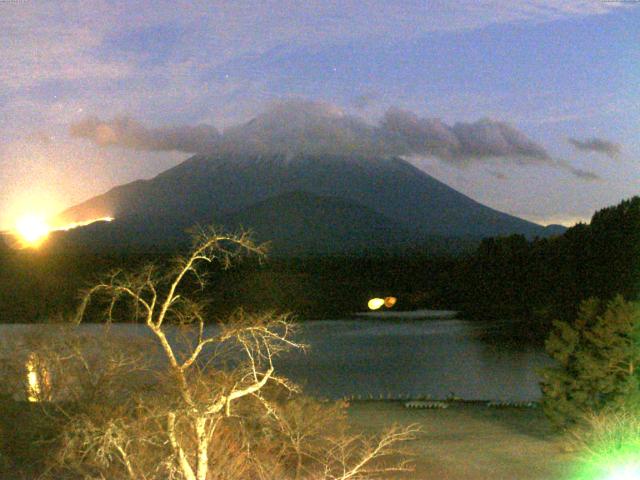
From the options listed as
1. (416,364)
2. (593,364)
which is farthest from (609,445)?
(416,364)

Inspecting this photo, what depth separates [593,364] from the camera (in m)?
13.7

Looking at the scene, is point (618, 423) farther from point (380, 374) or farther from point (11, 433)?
point (380, 374)

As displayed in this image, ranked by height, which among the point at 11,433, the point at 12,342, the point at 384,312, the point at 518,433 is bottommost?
the point at 384,312

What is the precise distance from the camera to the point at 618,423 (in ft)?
40.2

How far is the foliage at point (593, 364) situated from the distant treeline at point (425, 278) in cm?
2571

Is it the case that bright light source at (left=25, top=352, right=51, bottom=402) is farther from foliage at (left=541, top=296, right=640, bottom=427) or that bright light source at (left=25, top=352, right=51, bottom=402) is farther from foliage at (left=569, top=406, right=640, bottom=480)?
foliage at (left=541, top=296, right=640, bottom=427)

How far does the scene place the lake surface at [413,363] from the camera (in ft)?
95.7

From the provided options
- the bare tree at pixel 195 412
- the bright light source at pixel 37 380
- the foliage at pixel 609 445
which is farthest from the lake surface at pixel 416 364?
the bare tree at pixel 195 412

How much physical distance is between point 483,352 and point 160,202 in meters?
97.8

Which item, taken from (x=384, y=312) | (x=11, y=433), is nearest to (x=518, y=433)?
(x=11, y=433)

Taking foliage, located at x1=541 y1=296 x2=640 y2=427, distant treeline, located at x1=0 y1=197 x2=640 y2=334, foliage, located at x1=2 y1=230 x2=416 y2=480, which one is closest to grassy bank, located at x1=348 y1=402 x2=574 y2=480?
foliage, located at x1=541 y1=296 x2=640 y2=427

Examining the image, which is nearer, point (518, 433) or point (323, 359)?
point (518, 433)

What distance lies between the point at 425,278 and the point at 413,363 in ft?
99.9

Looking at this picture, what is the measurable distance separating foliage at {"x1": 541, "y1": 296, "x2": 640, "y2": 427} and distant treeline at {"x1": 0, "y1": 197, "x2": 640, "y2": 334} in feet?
84.4
